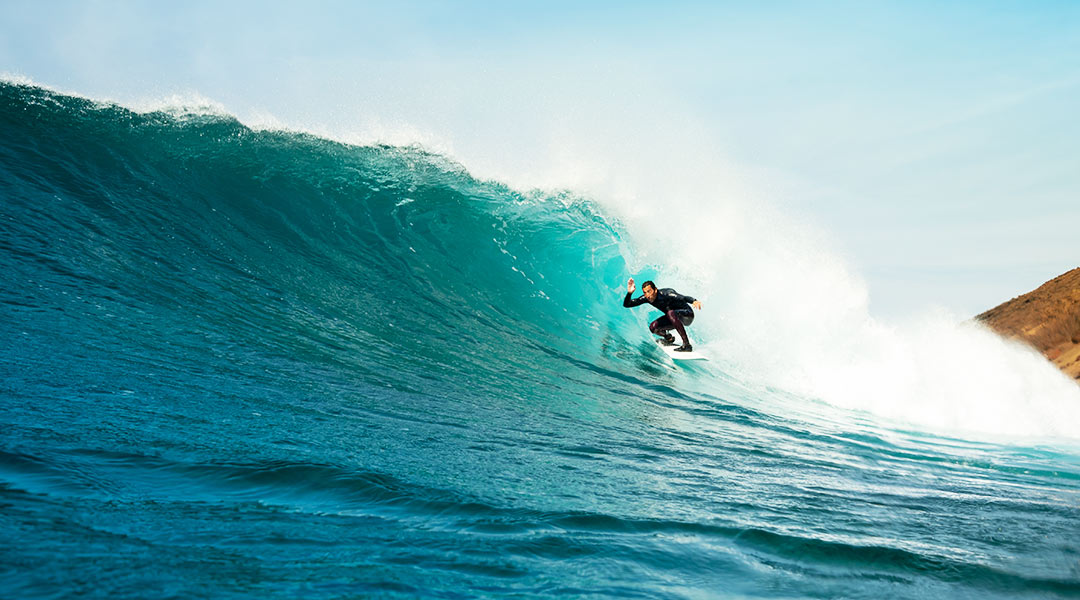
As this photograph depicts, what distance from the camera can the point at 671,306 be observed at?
9703 mm

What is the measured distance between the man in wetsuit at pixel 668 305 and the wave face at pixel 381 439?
49 cm

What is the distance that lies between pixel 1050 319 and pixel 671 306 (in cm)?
1764

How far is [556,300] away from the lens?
11008mm

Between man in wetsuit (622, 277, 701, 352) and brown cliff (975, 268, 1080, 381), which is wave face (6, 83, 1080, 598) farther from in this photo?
brown cliff (975, 268, 1080, 381)

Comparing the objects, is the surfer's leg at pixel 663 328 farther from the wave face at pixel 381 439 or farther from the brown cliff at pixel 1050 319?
the brown cliff at pixel 1050 319

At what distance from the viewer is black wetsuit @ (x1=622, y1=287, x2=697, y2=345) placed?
9.61 meters

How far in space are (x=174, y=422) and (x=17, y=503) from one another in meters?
1.42

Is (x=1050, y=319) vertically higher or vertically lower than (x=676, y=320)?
higher

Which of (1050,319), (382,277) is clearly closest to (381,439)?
(382,277)

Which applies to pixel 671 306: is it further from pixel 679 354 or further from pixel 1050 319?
pixel 1050 319

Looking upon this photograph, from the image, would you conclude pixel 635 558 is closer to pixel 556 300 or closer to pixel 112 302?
pixel 112 302

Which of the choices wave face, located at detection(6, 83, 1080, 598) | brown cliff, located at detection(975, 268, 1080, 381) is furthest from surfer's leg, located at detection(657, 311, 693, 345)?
brown cliff, located at detection(975, 268, 1080, 381)

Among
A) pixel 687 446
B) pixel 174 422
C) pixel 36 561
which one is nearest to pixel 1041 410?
pixel 687 446

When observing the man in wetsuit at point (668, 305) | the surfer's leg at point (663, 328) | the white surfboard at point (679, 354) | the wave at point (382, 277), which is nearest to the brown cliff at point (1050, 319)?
the wave at point (382, 277)
